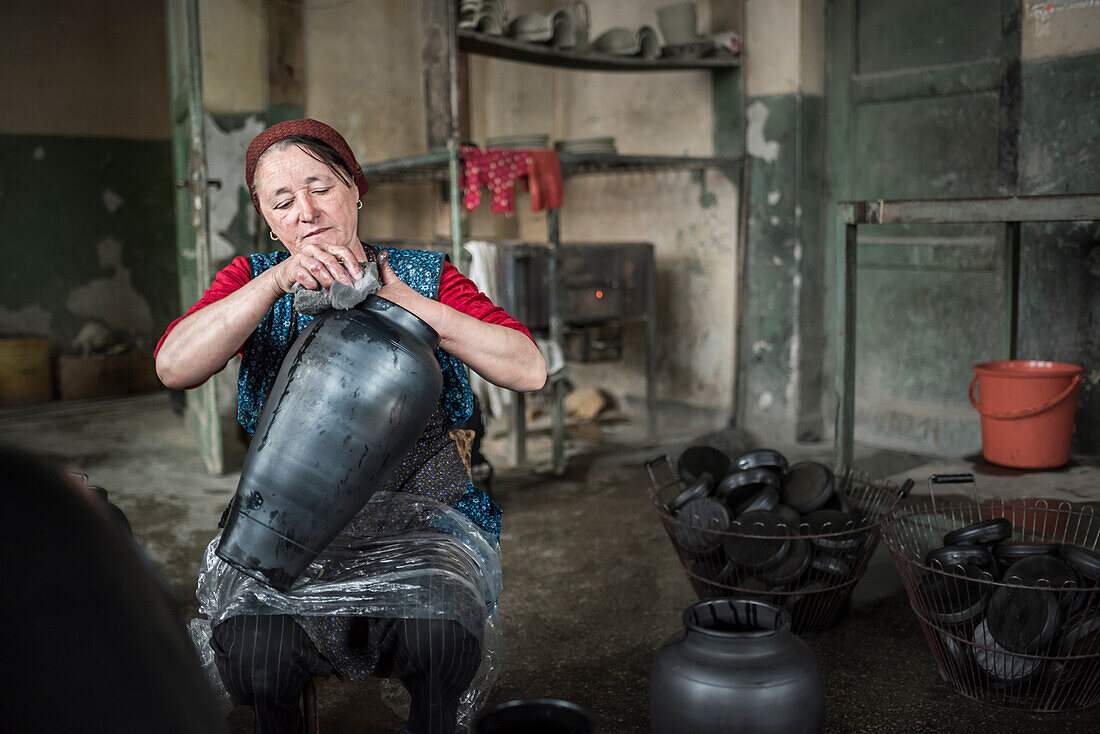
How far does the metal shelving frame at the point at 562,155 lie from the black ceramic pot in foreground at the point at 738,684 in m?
2.79

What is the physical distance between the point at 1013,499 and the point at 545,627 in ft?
5.34

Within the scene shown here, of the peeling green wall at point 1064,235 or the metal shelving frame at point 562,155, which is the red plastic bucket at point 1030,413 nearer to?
the peeling green wall at point 1064,235

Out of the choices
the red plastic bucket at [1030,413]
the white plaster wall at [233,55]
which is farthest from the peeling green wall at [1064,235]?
the white plaster wall at [233,55]

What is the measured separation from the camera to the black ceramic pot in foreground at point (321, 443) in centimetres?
152

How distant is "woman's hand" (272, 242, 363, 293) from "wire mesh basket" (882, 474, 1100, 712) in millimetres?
1675

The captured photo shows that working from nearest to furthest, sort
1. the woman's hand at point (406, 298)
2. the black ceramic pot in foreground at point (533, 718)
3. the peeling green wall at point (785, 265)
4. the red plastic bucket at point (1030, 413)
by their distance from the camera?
the black ceramic pot in foreground at point (533, 718) < the woman's hand at point (406, 298) < the red plastic bucket at point (1030, 413) < the peeling green wall at point (785, 265)

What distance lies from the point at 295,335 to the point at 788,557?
1663 millimetres

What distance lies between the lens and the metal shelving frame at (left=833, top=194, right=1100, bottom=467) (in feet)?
9.64

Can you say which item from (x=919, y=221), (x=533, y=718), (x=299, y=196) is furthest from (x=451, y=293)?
Result: (x=919, y=221)

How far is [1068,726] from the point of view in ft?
7.50

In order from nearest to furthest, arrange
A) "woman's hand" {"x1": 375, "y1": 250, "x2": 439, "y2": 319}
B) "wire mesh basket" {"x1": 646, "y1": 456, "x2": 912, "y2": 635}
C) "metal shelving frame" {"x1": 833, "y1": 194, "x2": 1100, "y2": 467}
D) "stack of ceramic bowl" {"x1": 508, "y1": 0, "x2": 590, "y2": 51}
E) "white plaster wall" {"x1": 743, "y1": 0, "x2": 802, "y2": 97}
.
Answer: "woman's hand" {"x1": 375, "y1": 250, "x2": 439, "y2": 319}
"wire mesh basket" {"x1": 646, "y1": 456, "x2": 912, "y2": 635}
"metal shelving frame" {"x1": 833, "y1": 194, "x2": 1100, "y2": 467}
"stack of ceramic bowl" {"x1": 508, "y1": 0, "x2": 590, "y2": 51}
"white plaster wall" {"x1": 743, "y1": 0, "x2": 802, "y2": 97}

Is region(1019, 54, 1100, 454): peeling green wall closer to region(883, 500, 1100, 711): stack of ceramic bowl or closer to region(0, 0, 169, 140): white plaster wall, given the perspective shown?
region(883, 500, 1100, 711): stack of ceramic bowl

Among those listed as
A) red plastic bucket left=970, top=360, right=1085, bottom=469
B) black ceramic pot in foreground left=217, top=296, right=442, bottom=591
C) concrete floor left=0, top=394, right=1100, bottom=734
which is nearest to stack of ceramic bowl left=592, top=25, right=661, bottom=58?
concrete floor left=0, top=394, right=1100, bottom=734

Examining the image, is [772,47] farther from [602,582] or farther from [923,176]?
[602,582]
